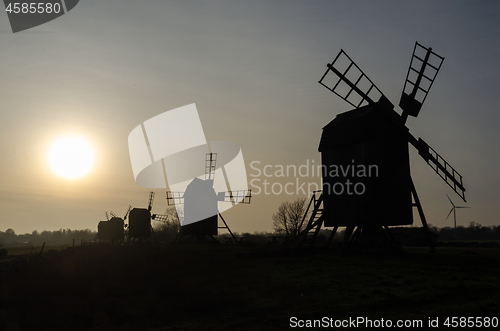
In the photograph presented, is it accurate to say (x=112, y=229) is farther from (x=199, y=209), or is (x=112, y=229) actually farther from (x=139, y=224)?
(x=199, y=209)

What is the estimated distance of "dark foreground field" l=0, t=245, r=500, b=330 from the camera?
9789 mm

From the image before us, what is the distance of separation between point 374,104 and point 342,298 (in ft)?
42.6

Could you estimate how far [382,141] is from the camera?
2122 cm

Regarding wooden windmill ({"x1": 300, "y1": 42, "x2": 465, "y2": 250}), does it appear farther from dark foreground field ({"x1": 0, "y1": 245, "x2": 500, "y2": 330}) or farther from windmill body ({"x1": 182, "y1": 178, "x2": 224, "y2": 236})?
windmill body ({"x1": 182, "y1": 178, "x2": 224, "y2": 236})

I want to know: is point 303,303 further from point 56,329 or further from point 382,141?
point 382,141

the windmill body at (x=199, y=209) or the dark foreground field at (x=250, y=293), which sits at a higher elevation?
the windmill body at (x=199, y=209)

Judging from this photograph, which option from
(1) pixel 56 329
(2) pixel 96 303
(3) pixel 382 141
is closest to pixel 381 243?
(3) pixel 382 141

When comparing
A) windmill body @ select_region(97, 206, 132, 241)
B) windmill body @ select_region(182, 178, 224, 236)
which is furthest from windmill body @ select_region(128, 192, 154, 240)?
windmill body @ select_region(182, 178, 224, 236)

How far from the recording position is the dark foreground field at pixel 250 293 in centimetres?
979

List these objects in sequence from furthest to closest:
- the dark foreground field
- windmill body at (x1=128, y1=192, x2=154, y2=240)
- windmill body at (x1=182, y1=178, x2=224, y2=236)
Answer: windmill body at (x1=128, y1=192, x2=154, y2=240), windmill body at (x1=182, y1=178, x2=224, y2=236), the dark foreground field

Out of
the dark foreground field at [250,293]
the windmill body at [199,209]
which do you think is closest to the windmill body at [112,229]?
the windmill body at [199,209]

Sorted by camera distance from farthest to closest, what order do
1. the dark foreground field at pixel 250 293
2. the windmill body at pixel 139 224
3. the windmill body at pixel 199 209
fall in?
the windmill body at pixel 139 224, the windmill body at pixel 199 209, the dark foreground field at pixel 250 293

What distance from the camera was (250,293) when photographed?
12.9 metres

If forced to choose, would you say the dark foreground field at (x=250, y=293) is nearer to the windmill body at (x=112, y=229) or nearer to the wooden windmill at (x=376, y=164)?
the wooden windmill at (x=376, y=164)
